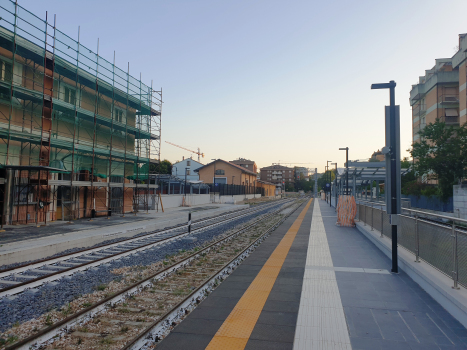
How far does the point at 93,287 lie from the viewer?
6961 millimetres

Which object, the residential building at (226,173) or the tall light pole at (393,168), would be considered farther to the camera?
the residential building at (226,173)

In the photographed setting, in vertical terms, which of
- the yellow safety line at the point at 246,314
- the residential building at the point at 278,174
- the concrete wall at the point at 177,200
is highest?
the residential building at the point at 278,174

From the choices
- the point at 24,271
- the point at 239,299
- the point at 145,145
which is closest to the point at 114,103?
the point at 145,145

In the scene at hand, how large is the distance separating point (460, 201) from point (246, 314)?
88.8 feet

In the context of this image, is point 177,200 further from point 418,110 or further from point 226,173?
point 418,110

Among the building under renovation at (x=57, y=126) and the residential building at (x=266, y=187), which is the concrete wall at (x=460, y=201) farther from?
the residential building at (x=266, y=187)

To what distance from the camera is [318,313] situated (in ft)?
17.1

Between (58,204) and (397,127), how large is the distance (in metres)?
18.6

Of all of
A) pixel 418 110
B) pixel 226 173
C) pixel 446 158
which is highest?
pixel 418 110

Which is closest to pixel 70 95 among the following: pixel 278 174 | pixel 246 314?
pixel 246 314

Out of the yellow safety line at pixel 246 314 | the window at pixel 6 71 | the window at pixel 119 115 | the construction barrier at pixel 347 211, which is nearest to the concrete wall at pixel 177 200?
the window at pixel 119 115

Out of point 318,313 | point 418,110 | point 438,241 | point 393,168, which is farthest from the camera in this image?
point 418,110

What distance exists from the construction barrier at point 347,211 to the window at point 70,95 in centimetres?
1734

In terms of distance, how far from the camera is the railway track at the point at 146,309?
4.50 meters
